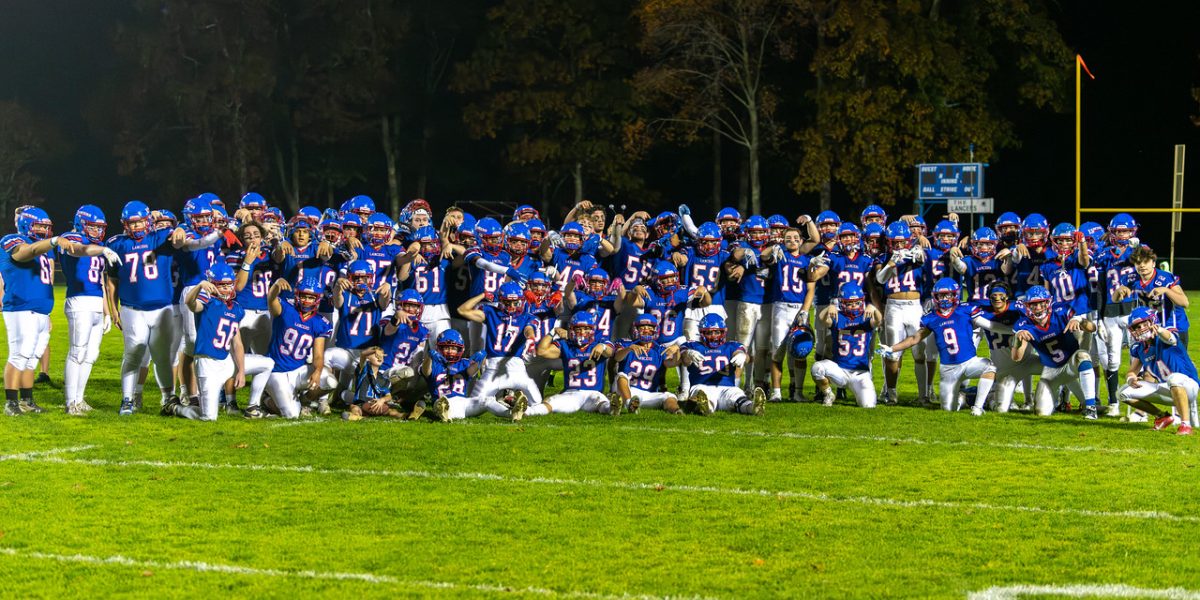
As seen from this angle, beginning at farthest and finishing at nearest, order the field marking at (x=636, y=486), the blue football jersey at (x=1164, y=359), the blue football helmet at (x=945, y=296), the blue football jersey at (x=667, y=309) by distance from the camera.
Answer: the blue football jersey at (x=667, y=309)
the blue football helmet at (x=945, y=296)
the blue football jersey at (x=1164, y=359)
the field marking at (x=636, y=486)

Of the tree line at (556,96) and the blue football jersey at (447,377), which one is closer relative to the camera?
the blue football jersey at (447,377)

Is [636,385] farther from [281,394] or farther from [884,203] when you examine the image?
[884,203]

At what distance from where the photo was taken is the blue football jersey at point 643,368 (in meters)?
12.2

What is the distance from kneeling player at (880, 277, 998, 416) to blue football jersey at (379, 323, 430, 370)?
4173mm

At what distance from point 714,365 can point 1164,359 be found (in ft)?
12.0

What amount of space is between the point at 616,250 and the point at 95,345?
4.84 meters

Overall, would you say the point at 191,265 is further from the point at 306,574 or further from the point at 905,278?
the point at 905,278

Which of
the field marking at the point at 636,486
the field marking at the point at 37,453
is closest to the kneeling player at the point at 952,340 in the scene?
the field marking at the point at 636,486

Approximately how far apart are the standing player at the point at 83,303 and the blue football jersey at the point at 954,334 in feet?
23.3

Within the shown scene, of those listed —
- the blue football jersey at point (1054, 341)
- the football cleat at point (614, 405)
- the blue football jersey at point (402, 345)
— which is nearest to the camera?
the football cleat at point (614, 405)

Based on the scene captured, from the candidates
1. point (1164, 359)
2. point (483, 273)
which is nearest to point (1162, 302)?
point (1164, 359)

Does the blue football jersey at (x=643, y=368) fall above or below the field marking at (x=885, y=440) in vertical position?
above

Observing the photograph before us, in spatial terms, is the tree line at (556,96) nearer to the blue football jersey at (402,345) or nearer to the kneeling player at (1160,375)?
the kneeling player at (1160,375)

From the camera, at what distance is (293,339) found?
11.6 m
